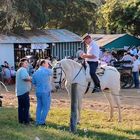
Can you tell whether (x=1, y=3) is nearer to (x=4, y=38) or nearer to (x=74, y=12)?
(x=4, y=38)

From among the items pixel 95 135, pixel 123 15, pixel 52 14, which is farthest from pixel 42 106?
pixel 123 15

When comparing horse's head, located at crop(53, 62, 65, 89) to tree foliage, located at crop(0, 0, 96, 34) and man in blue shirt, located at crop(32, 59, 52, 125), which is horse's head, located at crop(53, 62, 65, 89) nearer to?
man in blue shirt, located at crop(32, 59, 52, 125)

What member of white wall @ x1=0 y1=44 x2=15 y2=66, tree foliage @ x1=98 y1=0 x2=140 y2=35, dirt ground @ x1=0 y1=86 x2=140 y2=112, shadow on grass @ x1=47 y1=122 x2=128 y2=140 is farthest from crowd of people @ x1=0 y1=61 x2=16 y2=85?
tree foliage @ x1=98 y1=0 x2=140 y2=35

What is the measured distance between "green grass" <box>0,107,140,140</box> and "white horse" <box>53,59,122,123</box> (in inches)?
22.6

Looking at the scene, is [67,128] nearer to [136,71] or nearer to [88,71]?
[88,71]

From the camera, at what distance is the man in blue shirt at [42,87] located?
13134 mm

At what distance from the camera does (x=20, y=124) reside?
44.3 feet

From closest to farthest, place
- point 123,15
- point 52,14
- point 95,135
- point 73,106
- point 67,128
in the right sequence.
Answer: point 73,106 → point 95,135 → point 67,128 → point 52,14 → point 123,15

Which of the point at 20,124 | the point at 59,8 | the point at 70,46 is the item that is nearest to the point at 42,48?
the point at 70,46

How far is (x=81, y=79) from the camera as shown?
14.8 metres

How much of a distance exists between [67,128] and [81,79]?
103 inches

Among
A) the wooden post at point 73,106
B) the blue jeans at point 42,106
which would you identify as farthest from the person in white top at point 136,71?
the wooden post at point 73,106

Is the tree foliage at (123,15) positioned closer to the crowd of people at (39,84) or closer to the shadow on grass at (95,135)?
the crowd of people at (39,84)

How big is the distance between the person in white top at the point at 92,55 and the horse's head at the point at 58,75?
3.22ft
